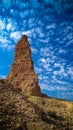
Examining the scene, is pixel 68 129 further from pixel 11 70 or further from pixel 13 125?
pixel 11 70

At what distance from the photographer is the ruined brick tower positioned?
60062mm

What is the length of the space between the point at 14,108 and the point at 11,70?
41.2 m

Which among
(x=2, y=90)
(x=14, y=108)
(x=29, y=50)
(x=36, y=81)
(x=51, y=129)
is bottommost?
(x=51, y=129)

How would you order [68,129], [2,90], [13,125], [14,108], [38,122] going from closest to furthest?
[13,125]
[38,122]
[14,108]
[68,129]
[2,90]

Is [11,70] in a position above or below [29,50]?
below

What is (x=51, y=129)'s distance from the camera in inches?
926

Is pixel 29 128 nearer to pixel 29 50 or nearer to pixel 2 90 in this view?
pixel 2 90

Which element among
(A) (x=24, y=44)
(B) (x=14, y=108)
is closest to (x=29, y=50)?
(A) (x=24, y=44)

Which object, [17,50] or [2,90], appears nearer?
Result: [2,90]

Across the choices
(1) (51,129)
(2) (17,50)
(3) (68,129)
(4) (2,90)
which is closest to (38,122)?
(1) (51,129)

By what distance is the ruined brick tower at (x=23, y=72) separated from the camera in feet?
197

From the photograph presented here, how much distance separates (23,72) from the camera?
6450 cm

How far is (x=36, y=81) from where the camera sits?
60.2 metres

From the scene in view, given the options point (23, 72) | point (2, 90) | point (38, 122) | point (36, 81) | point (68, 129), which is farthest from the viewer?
point (23, 72)
